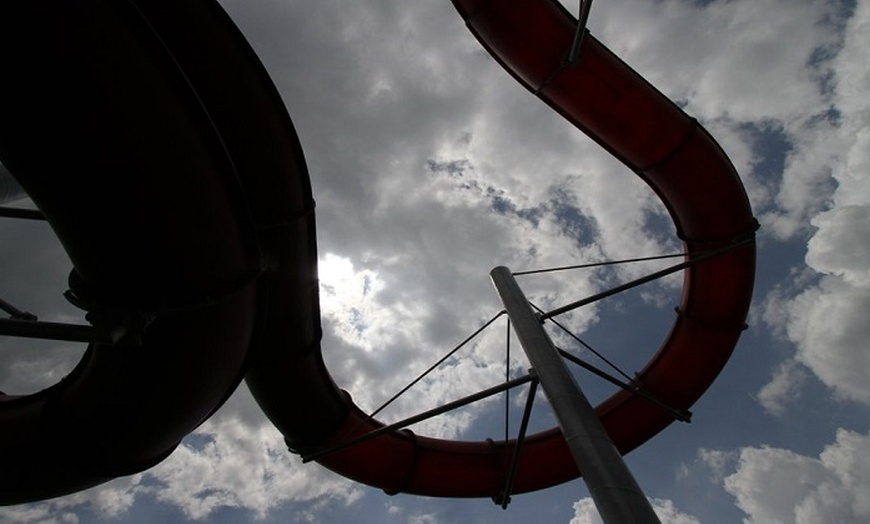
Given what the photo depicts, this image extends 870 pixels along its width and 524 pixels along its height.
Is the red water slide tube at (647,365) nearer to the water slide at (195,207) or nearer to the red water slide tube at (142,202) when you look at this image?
the water slide at (195,207)

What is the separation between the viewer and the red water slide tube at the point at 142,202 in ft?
9.87

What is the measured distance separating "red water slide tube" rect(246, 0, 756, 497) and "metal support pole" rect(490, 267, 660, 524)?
113 inches

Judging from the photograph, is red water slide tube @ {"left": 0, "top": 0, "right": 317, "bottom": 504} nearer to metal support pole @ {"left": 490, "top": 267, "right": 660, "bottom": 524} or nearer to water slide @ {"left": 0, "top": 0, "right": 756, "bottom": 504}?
water slide @ {"left": 0, "top": 0, "right": 756, "bottom": 504}

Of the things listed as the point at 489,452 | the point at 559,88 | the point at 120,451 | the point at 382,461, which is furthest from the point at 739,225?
the point at 120,451

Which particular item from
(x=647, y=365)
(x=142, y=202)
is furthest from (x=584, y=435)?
(x=142, y=202)

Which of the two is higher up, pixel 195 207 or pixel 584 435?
pixel 195 207

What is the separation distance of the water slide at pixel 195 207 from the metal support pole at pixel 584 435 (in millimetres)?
2879

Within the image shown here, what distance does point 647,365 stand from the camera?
29.9ft

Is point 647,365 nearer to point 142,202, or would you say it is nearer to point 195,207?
point 195,207

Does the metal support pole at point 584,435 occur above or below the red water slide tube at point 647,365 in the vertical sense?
below

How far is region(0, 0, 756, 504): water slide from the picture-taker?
3.08 m

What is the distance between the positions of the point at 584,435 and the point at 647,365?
4.39 m

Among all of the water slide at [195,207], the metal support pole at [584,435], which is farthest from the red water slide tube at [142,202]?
the metal support pole at [584,435]

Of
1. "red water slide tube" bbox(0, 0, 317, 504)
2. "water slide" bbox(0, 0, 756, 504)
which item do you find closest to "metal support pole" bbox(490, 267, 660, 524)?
"water slide" bbox(0, 0, 756, 504)
